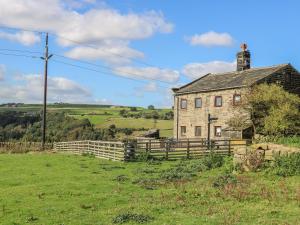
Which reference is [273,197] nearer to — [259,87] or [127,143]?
[127,143]

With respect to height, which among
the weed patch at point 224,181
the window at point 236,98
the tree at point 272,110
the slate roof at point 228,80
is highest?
the slate roof at point 228,80

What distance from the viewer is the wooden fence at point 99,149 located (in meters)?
30.5

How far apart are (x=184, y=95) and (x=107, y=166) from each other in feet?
80.6

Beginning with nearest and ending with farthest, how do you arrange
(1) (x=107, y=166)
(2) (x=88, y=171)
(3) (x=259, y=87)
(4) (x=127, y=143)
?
(2) (x=88, y=171) → (1) (x=107, y=166) → (4) (x=127, y=143) → (3) (x=259, y=87)

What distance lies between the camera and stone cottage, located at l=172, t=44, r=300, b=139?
137ft

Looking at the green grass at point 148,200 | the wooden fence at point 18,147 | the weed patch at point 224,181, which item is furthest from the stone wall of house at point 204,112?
the green grass at point 148,200

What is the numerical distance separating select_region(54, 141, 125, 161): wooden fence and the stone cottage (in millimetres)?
11860

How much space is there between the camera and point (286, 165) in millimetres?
18500

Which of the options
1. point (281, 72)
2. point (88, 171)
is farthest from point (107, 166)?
point (281, 72)

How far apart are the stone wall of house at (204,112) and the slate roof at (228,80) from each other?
1.72 ft

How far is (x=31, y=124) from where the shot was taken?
7875 centimetres

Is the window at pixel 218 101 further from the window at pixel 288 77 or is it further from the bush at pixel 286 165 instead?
the bush at pixel 286 165

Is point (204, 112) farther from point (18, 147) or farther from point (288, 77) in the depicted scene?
point (18, 147)

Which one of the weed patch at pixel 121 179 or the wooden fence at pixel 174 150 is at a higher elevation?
the wooden fence at pixel 174 150
